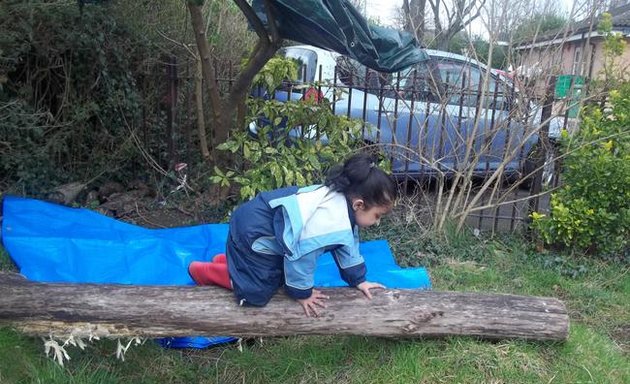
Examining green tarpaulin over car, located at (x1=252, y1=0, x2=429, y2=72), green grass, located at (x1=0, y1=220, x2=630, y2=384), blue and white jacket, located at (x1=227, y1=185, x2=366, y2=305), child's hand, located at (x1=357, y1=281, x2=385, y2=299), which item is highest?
green tarpaulin over car, located at (x1=252, y1=0, x2=429, y2=72)

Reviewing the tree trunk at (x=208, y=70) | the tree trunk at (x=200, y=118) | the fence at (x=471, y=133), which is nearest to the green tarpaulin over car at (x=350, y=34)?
the fence at (x=471, y=133)

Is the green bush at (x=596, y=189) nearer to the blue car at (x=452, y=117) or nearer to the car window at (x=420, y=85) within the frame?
the blue car at (x=452, y=117)

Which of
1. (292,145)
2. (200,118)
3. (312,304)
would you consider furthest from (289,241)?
(200,118)

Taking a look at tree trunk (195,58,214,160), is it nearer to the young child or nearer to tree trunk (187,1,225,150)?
tree trunk (187,1,225,150)

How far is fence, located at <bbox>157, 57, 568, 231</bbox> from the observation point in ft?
17.0

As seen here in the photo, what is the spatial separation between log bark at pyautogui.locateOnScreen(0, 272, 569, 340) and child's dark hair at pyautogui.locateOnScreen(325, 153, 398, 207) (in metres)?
0.56

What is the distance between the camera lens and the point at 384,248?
494 centimetres

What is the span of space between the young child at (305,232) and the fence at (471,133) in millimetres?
2394

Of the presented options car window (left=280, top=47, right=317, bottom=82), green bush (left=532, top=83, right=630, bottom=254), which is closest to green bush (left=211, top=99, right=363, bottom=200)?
car window (left=280, top=47, right=317, bottom=82)

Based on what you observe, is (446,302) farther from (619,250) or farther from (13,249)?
(13,249)

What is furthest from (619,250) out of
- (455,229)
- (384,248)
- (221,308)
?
(221,308)

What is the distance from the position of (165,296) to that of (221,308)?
0.96ft

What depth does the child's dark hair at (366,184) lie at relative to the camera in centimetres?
278

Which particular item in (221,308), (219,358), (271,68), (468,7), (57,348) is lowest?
(219,358)
